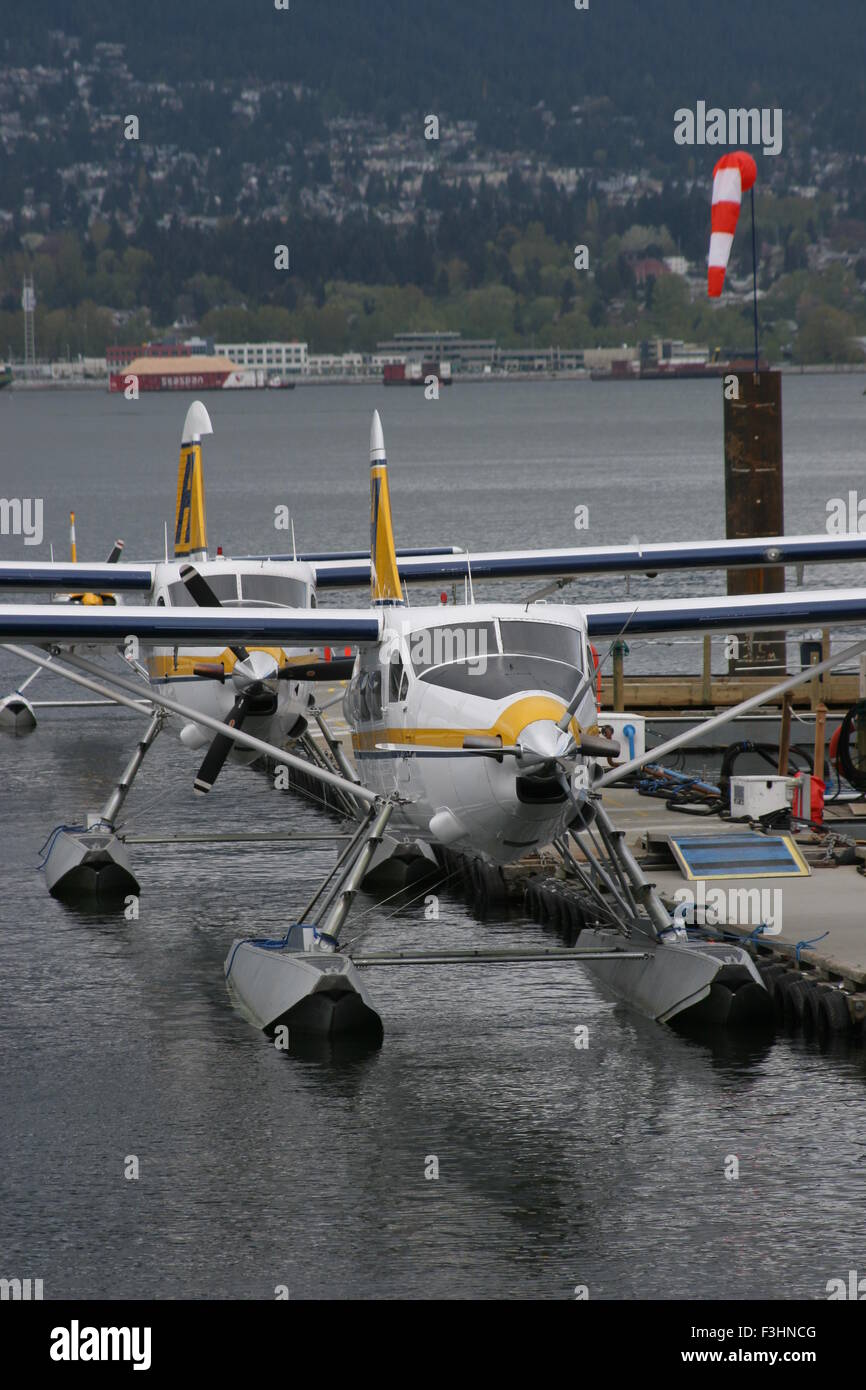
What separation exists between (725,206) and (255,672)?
14.6 meters

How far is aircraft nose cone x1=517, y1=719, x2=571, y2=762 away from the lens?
1292 centimetres

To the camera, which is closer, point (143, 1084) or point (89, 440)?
point (143, 1084)

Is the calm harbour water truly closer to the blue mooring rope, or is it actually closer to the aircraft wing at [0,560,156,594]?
the blue mooring rope

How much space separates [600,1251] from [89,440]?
176 metres

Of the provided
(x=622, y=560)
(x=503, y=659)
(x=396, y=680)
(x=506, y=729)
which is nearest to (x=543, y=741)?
(x=506, y=729)

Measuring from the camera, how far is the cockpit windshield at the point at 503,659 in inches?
537

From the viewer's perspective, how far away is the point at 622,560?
68.6ft

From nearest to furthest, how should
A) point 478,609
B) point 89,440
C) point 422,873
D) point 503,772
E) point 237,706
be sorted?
1. point 503,772
2. point 478,609
3. point 237,706
4. point 422,873
5. point 89,440

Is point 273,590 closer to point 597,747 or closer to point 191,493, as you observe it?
point 191,493

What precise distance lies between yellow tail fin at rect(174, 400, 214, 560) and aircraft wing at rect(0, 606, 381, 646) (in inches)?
267
